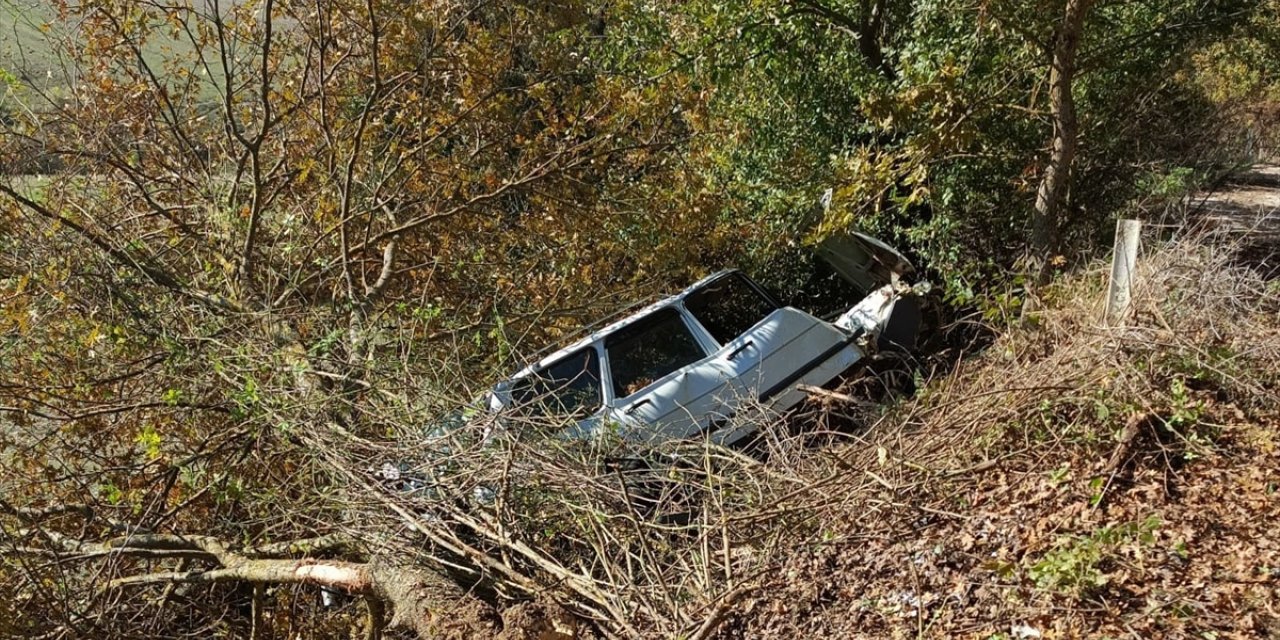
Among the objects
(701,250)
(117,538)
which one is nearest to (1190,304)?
(701,250)

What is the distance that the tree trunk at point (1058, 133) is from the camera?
277 inches

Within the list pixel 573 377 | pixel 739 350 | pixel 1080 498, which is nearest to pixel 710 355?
pixel 739 350

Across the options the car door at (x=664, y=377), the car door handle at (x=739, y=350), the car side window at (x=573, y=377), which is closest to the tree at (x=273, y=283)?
the car side window at (x=573, y=377)

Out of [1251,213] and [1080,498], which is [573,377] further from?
[1251,213]

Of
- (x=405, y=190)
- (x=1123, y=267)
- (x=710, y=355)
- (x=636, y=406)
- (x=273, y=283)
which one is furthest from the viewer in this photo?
(x=405, y=190)

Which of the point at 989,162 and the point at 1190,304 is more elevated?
the point at 989,162

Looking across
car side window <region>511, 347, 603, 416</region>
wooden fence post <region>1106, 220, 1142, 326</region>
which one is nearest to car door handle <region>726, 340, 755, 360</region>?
car side window <region>511, 347, 603, 416</region>

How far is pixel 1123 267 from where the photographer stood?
234 inches

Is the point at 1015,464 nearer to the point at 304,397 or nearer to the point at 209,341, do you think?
the point at 304,397

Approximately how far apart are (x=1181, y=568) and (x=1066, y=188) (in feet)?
17.9

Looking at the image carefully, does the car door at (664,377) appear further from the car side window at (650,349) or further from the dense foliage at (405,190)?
the dense foliage at (405,190)

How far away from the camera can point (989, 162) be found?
29.4 ft

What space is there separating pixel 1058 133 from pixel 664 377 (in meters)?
4.14

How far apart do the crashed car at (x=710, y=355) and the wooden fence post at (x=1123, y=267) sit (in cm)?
172
